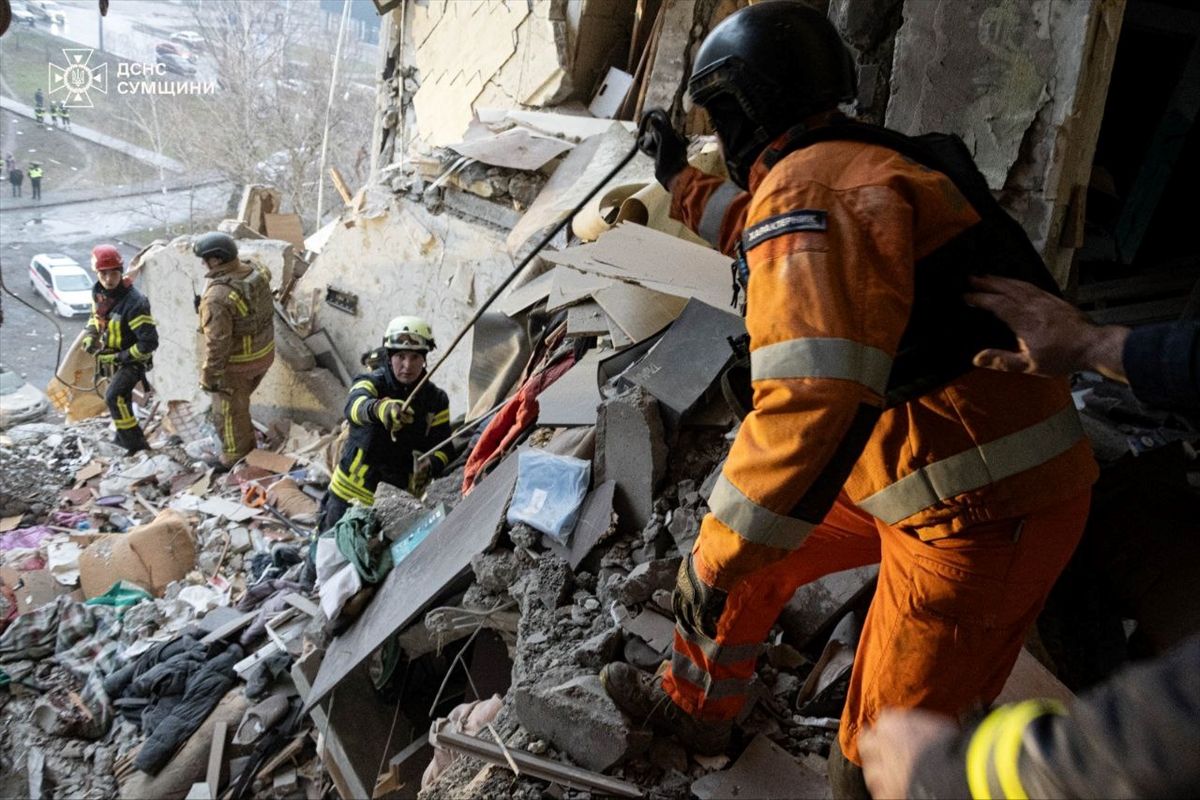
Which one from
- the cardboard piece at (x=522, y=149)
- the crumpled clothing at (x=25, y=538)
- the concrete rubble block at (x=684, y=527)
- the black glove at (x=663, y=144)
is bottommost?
the crumpled clothing at (x=25, y=538)

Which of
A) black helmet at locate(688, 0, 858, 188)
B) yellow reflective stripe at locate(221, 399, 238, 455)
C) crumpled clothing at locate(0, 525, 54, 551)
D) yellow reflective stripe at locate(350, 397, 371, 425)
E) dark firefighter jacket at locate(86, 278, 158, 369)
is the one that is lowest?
crumpled clothing at locate(0, 525, 54, 551)

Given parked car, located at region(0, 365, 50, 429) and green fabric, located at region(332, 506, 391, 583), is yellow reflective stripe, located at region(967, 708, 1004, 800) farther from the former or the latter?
parked car, located at region(0, 365, 50, 429)

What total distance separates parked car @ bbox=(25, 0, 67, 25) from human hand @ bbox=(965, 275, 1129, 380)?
15.8 m

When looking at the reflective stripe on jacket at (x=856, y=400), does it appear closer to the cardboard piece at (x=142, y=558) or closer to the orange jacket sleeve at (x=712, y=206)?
the orange jacket sleeve at (x=712, y=206)

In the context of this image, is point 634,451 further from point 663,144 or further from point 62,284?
point 62,284

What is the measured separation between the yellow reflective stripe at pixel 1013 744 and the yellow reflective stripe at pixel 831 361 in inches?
26.5

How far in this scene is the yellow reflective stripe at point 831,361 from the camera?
1606 mm

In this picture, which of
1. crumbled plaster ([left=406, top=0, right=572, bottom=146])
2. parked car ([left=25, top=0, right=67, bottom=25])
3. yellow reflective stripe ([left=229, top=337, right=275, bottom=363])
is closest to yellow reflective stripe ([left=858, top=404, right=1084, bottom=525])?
yellow reflective stripe ([left=229, top=337, right=275, bottom=363])

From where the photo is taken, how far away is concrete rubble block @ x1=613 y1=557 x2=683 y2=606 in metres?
2.73

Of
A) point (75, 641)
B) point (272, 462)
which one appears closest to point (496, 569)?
point (75, 641)

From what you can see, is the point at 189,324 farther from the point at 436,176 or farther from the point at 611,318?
the point at 611,318

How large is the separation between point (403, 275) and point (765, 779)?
630 cm

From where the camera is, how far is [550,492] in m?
3.23

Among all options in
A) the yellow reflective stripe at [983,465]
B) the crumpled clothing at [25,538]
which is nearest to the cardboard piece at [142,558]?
the crumpled clothing at [25,538]
